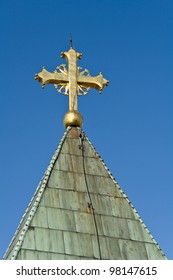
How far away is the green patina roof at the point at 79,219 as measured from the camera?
28938mm

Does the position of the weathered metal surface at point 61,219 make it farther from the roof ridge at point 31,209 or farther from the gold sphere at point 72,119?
the gold sphere at point 72,119

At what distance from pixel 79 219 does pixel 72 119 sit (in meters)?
3.77

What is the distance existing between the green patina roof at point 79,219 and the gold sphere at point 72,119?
92 centimetres

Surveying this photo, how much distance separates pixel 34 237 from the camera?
28.9 m

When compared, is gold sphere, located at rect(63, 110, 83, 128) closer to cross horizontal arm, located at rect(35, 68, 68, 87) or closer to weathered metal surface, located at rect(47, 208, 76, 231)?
cross horizontal arm, located at rect(35, 68, 68, 87)

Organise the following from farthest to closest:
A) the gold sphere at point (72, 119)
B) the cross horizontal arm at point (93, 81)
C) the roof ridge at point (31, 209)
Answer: the cross horizontal arm at point (93, 81) → the gold sphere at point (72, 119) → the roof ridge at point (31, 209)

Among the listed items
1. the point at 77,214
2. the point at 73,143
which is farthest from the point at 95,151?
the point at 77,214

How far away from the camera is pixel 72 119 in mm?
32812

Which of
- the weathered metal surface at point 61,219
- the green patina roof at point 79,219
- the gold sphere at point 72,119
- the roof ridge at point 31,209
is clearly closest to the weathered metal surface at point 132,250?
the green patina roof at point 79,219

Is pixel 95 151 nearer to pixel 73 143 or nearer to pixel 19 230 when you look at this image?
pixel 73 143

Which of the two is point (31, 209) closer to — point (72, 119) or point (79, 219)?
point (79, 219)

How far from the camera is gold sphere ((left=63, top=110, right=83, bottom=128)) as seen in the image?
32812mm

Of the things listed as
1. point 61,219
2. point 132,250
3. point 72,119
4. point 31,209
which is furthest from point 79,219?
point 72,119
